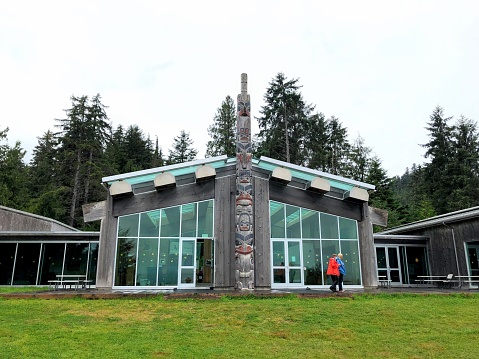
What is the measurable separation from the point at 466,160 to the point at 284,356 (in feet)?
127

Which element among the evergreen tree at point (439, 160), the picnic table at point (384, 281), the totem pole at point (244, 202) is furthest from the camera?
the evergreen tree at point (439, 160)

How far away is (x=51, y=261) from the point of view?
70.1ft

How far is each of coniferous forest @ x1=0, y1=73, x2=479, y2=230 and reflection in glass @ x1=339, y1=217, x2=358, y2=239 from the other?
20.6 metres

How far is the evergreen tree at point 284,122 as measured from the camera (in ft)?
130

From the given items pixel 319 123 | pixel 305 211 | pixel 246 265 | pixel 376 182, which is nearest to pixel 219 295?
pixel 246 265

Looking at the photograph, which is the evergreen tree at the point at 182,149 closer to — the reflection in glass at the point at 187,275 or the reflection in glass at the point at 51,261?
the reflection in glass at the point at 51,261

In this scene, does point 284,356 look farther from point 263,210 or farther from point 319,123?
point 319,123

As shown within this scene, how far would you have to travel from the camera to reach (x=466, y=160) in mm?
38469

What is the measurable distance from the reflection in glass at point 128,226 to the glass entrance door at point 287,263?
588cm

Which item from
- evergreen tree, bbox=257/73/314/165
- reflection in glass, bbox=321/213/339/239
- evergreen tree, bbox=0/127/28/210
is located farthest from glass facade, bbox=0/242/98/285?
evergreen tree, bbox=257/73/314/165

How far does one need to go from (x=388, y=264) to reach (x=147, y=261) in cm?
1393

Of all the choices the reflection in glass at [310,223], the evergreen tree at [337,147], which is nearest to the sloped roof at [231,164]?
the reflection in glass at [310,223]

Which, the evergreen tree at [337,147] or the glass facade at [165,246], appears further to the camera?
the evergreen tree at [337,147]

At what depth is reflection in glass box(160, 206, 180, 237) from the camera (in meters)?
16.4
